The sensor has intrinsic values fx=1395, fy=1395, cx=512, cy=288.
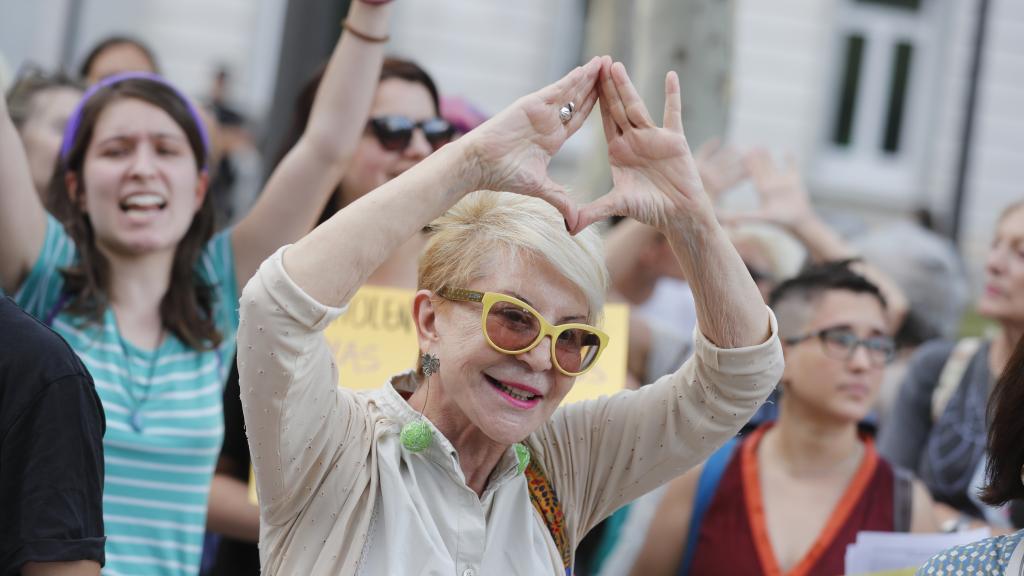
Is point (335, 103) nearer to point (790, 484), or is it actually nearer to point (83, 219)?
point (83, 219)

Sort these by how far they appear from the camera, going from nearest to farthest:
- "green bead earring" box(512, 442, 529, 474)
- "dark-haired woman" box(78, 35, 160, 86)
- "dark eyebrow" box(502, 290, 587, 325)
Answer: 1. "dark eyebrow" box(502, 290, 587, 325)
2. "green bead earring" box(512, 442, 529, 474)
3. "dark-haired woman" box(78, 35, 160, 86)

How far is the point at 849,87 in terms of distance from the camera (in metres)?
17.5

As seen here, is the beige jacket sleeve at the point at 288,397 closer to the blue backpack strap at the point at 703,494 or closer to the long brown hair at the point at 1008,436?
the long brown hair at the point at 1008,436

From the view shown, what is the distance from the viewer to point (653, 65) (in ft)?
22.1

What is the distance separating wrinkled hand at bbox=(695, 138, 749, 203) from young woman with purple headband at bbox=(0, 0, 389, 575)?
4.50ft

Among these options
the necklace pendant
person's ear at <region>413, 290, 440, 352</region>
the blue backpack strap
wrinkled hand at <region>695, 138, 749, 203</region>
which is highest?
wrinkled hand at <region>695, 138, 749, 203</region>

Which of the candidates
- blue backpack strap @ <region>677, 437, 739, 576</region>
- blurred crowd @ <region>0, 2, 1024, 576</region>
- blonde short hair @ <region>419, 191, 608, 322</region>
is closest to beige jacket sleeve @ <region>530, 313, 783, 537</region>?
blurred crowd @ <region>0, 2, 1024, 576</region>

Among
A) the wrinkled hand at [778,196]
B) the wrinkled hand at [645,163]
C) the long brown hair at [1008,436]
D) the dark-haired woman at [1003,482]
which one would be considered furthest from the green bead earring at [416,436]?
the wrinkled hand at [778,196]

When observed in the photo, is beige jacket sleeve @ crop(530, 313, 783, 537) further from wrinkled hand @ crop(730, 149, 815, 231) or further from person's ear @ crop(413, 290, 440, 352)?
wrinkled hand @ crop(730, 149, 815, 231)

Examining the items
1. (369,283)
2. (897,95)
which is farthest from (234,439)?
(897,95)

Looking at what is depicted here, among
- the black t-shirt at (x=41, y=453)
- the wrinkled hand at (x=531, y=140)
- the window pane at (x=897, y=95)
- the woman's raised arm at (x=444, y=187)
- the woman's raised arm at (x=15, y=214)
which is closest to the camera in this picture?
the black t-shirt at (x=41, y=453)

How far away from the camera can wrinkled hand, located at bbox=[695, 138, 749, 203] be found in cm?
454

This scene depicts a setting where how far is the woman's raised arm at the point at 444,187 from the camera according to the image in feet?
7.25

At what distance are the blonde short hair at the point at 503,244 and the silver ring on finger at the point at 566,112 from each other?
0.72 feet
